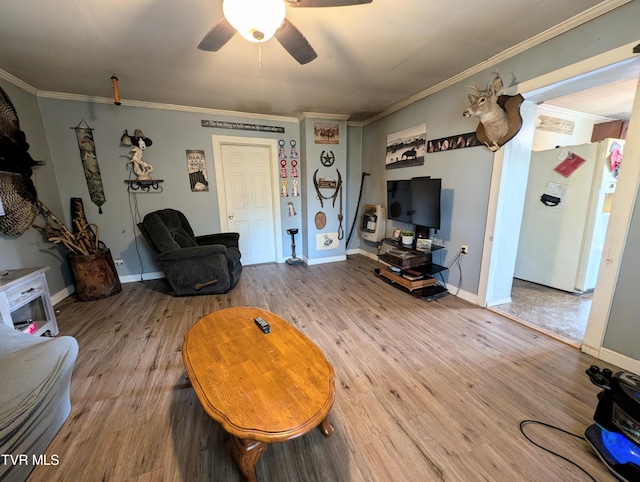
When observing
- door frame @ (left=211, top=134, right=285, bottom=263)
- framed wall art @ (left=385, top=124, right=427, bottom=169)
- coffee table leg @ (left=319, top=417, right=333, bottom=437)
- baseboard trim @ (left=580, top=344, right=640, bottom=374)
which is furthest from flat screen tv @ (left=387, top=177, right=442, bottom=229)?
coffee table leg @ (left=319, top=417, right=333, bottom=437)

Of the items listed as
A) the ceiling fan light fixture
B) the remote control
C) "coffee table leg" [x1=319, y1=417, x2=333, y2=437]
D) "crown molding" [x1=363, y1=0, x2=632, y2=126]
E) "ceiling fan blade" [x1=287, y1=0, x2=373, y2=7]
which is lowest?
"coffee table leg" [x1=319, y1=417, x2=333, y2=437]

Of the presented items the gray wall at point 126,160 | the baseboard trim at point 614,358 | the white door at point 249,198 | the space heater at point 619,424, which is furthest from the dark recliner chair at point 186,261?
the baseboard trim at point 614,358

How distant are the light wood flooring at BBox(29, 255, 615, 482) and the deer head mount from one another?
176 centimetres

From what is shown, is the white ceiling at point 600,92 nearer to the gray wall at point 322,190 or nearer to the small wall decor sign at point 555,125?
the small wall decor sign at point 555,125

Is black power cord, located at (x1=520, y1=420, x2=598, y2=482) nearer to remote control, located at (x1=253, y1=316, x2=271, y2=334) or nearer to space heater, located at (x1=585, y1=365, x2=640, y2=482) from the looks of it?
space heater, located at (x1=585, y1=365, x2=640, y2=482)

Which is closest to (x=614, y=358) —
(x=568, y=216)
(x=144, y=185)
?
(x=568, y=216)

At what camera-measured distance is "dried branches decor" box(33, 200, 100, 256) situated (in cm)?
277

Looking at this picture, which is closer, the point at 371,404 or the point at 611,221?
the point at 371,404

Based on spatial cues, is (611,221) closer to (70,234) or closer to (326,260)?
(326,260)

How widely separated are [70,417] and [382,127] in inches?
183

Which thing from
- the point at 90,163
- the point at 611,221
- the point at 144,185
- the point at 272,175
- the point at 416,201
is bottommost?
the point at 611,221

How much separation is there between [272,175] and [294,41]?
9.05 feet

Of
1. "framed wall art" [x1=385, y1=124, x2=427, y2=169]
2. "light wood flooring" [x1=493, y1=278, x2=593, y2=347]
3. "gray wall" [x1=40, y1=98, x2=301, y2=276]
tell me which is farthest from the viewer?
"framed wall art" [x1=385, y1=124, x2=427, y2=169]

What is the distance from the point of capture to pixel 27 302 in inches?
77.4
